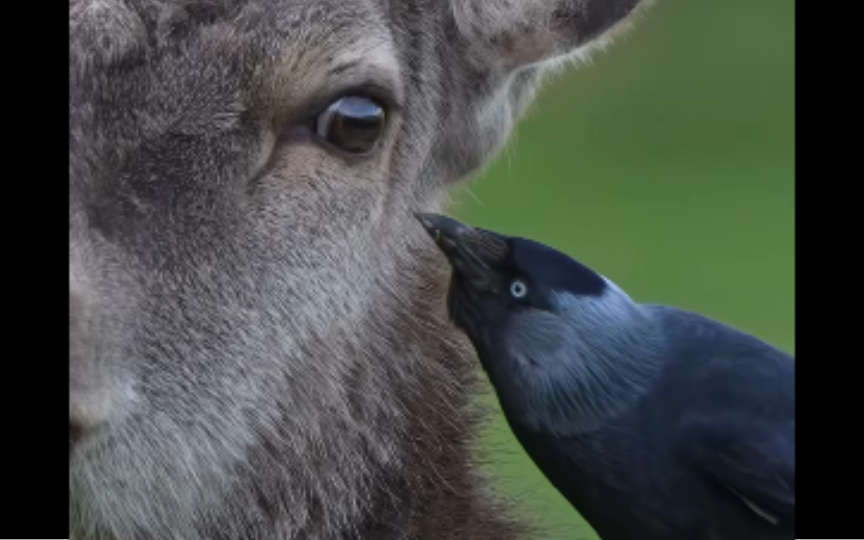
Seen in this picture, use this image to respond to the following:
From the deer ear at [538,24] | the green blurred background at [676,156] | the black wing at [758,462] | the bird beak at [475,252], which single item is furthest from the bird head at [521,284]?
the green blurred background at [676,156]

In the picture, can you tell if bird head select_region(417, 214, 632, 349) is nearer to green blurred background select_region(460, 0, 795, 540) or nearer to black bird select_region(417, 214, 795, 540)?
black bird select_region(417, 214, 795, 540)

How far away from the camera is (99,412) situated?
4.04 meters

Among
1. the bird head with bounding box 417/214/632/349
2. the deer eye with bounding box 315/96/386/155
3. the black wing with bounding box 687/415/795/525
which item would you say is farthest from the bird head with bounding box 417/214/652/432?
the deer eye with bounding box 315/96/386/155

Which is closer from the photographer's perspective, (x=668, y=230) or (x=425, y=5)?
(x=425, y=5)

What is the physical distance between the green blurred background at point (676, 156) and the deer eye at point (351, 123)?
9.44m

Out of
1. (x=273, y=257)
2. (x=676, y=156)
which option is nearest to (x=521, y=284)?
(x=273, y=257)

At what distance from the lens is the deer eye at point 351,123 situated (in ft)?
15.0

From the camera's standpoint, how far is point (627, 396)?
4.32 meters

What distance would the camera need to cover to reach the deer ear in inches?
196

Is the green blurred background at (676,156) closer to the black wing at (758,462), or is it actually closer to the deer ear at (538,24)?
the deer ear at (538,24)

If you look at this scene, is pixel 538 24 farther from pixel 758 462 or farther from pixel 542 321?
pixel 758 462
